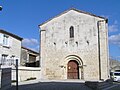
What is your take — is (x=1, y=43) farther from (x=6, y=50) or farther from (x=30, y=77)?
(x=30, y=77)

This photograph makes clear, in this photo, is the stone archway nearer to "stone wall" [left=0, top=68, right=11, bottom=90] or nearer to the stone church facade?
the stone church facade

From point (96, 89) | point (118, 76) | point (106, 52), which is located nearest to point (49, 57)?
point (106, 52)

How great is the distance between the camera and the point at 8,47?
35562 mm

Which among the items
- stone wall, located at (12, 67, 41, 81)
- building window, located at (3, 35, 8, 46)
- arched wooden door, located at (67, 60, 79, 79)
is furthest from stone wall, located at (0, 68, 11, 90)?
arched wooden door, located at (67, 60, 79, 79)

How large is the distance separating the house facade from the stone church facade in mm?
3865

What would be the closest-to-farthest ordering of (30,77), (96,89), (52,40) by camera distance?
(96,89) < (30,77) < (52,40)

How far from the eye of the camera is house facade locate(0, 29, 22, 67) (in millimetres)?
33656

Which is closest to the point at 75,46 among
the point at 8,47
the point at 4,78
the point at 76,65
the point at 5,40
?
the point at 76,65

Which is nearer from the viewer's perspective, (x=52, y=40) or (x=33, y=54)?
(x=52, y=40)

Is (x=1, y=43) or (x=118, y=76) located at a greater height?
(x=1, y=43)

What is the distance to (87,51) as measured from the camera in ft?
117

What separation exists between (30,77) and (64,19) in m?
10.2

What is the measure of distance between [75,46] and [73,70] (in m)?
3.49

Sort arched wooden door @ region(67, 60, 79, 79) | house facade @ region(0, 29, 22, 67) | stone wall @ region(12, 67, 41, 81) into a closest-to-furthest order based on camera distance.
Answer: stone wall @ region(12, 67, 41, 81) < house facade @ region(0, 29, 22, 67) < arched wooden door @ region(67, 60, 79, 79)
